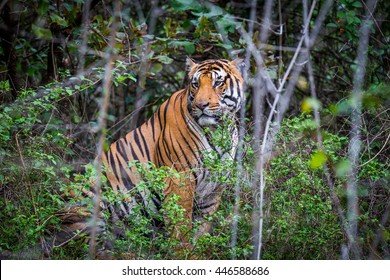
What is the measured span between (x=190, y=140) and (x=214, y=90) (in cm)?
45

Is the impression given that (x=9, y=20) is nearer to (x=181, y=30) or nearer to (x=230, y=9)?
(x=181, y=30)

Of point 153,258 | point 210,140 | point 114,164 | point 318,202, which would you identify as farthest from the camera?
point 114,164

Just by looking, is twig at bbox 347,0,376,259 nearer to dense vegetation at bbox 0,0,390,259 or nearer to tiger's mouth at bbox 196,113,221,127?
dense vegetation at bbox 0,0,390,259

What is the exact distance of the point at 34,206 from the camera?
173 inches

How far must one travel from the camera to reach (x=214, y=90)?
5.23 m

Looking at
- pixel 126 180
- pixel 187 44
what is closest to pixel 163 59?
pixel 187 44

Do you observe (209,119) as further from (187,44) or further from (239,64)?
(187,44)

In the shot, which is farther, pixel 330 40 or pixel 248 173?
pixel 330 40

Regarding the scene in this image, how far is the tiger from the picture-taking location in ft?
16.3

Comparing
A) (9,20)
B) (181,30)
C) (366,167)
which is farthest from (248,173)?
(9,20)

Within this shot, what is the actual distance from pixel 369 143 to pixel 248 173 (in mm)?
1013

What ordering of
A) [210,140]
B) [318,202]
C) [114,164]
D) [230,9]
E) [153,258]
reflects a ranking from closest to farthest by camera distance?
[153,258], [318,202], [210,140], [114,164], [230,9]

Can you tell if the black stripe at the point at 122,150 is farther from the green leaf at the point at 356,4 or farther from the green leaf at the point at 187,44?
the green leaf at the point at 356,4

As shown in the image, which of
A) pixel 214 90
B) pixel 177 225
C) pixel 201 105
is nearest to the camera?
pixel 177 225
